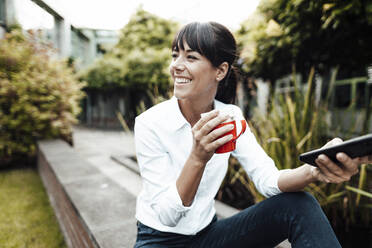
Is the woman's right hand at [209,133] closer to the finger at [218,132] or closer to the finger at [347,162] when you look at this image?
the finger at [218,132]

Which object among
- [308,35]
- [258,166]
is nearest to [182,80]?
[258,166]

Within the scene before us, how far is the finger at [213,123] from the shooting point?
89cm

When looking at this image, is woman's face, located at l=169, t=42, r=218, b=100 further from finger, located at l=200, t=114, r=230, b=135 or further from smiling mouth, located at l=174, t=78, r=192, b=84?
finger, located at l=200, t=114, r=230, b=135

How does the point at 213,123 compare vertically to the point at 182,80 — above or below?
below

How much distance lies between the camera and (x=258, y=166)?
4.45ft

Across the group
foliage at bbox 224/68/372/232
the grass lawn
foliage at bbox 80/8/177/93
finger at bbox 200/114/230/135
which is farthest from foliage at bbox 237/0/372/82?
foliage at bbox 80/8/177/93

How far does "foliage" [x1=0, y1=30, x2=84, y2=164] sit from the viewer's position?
4.95 m

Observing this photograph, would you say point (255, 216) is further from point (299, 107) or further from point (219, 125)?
point (299, 107)

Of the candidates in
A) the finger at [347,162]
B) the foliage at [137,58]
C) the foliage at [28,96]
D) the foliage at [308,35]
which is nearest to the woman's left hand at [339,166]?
the finger at [347,162]

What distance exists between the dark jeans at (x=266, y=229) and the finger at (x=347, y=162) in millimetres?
276

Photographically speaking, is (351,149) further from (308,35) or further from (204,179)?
(308,35)

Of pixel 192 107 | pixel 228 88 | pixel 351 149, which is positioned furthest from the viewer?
pixel 228 88

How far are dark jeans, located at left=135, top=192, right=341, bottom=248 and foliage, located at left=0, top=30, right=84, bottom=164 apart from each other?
4817mm

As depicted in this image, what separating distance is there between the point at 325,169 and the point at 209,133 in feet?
1.58
